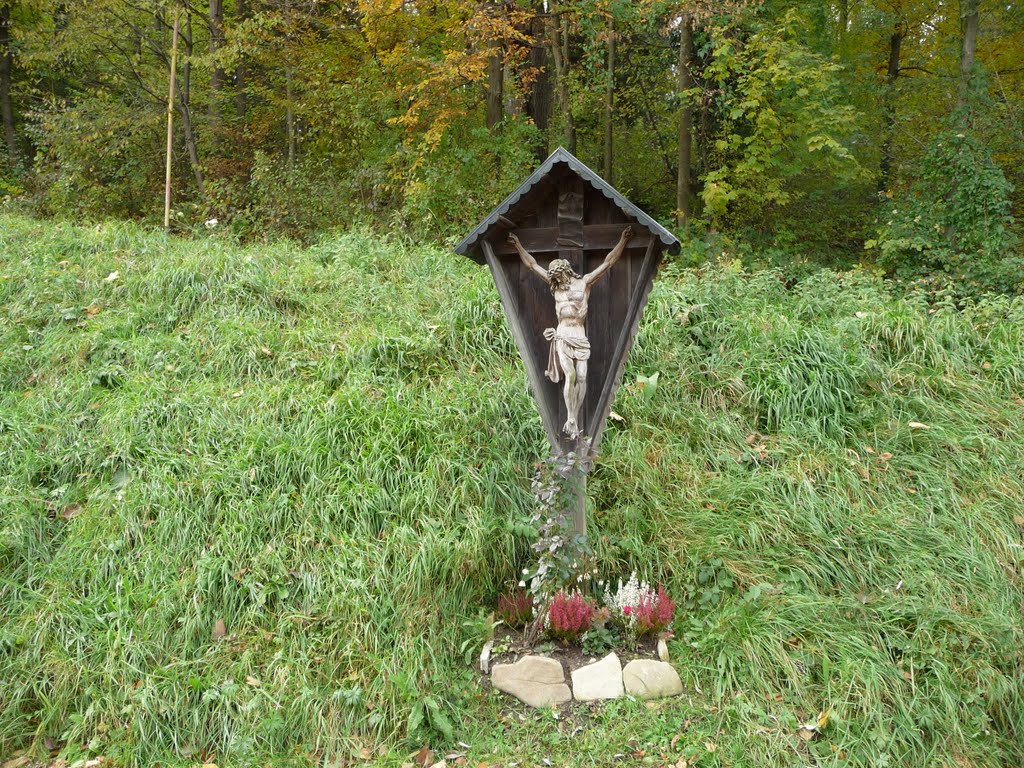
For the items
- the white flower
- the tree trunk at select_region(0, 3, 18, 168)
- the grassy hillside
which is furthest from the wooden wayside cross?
the tree trunk at select_region(0, 3, 18, 168)

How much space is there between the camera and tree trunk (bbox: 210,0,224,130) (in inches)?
489

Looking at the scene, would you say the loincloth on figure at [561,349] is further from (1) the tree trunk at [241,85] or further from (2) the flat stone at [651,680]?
(1) the tree trunk at [241,85]

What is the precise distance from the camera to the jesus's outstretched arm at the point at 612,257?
432 cm

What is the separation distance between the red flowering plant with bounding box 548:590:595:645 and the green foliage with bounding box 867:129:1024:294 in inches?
273

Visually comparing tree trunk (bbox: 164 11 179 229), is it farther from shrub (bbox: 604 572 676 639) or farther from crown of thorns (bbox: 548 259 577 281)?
shrub (bbox: 604 572 676 639)

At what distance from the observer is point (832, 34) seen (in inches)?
573

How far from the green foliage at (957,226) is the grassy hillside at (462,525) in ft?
6.82

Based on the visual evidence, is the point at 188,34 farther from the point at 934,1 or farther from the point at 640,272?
the point at 934,1

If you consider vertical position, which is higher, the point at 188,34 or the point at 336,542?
the point at 188,34

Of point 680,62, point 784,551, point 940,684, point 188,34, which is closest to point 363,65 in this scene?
point 188,34

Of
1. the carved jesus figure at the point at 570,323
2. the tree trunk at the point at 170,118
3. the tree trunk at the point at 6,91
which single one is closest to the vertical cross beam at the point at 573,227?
the carved jesus figure at the point at 570,323

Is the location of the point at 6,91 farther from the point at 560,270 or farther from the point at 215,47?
the point at 560,270

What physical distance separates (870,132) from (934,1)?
3209mm

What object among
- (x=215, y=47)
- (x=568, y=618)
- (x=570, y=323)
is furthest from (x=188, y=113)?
(x=568, y=618)
